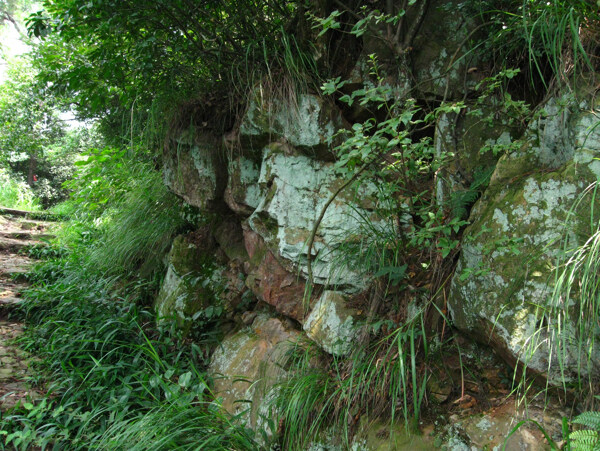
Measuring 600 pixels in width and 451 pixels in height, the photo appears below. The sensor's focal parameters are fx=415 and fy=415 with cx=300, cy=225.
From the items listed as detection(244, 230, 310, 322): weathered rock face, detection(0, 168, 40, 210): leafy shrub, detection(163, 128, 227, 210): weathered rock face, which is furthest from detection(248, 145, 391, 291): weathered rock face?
detection(0, 168, 40, 210): leafy shrub

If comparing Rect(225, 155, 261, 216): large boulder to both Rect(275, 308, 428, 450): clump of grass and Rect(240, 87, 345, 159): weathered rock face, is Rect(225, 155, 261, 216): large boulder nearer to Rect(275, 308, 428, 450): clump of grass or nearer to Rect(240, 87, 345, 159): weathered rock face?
Rect(240, 87, 345, 159): weathered rock face

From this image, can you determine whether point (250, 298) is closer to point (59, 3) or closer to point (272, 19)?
point (272, 19)

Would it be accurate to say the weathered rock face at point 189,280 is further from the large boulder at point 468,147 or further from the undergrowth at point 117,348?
the large boulder at point 468,147

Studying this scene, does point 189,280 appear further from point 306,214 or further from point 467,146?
point 467,146

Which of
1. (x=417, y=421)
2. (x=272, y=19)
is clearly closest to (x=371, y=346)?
(x=417, y=421)

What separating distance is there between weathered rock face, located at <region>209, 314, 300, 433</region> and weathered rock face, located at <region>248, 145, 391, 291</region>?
1.46 feet

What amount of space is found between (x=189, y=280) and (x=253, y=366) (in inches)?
41.0

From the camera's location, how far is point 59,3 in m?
2.82

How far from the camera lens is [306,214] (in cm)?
262

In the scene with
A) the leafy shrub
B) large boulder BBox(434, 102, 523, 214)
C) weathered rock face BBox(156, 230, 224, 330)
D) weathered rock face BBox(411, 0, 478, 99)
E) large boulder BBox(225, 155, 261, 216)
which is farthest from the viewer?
the leafy shrub

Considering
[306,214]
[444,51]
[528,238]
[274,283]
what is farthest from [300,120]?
[528,238]

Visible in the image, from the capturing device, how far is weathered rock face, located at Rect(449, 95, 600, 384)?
154 cm

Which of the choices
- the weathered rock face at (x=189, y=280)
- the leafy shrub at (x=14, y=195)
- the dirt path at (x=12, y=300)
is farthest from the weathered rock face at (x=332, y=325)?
the leafy shrub at (x=14, y=195)

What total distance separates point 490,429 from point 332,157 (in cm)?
169
